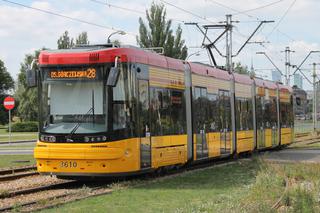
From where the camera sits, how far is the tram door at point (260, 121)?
29606 millimetres

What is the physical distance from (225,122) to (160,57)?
663cm

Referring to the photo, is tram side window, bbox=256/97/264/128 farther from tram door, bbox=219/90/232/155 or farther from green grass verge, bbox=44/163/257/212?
green grass verge, bbox=44/163/257/212

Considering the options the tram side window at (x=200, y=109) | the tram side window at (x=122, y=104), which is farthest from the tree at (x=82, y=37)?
the tram side window at (x=122, y=104)

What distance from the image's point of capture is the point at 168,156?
1797cm

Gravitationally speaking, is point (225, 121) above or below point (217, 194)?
above

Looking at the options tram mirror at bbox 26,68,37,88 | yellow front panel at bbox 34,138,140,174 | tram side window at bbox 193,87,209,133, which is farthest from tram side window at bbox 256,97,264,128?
tram mirror at bbox 26,68,37,88

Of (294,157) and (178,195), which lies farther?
(294,157)

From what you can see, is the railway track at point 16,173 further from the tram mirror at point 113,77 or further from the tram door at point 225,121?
the tram door at point 225,121

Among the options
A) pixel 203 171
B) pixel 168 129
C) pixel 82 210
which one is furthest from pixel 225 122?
pixel 82 210

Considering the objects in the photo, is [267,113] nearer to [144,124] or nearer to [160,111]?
[160,111]

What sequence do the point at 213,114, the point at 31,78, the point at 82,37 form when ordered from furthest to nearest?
the point at 82,37 → the point at 213,114 → the point at 31,78

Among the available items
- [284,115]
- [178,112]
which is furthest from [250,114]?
[178,112]

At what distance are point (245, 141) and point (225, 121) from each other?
323 cm

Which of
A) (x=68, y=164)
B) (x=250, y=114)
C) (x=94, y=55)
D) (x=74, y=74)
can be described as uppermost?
(x=94, y=55)
